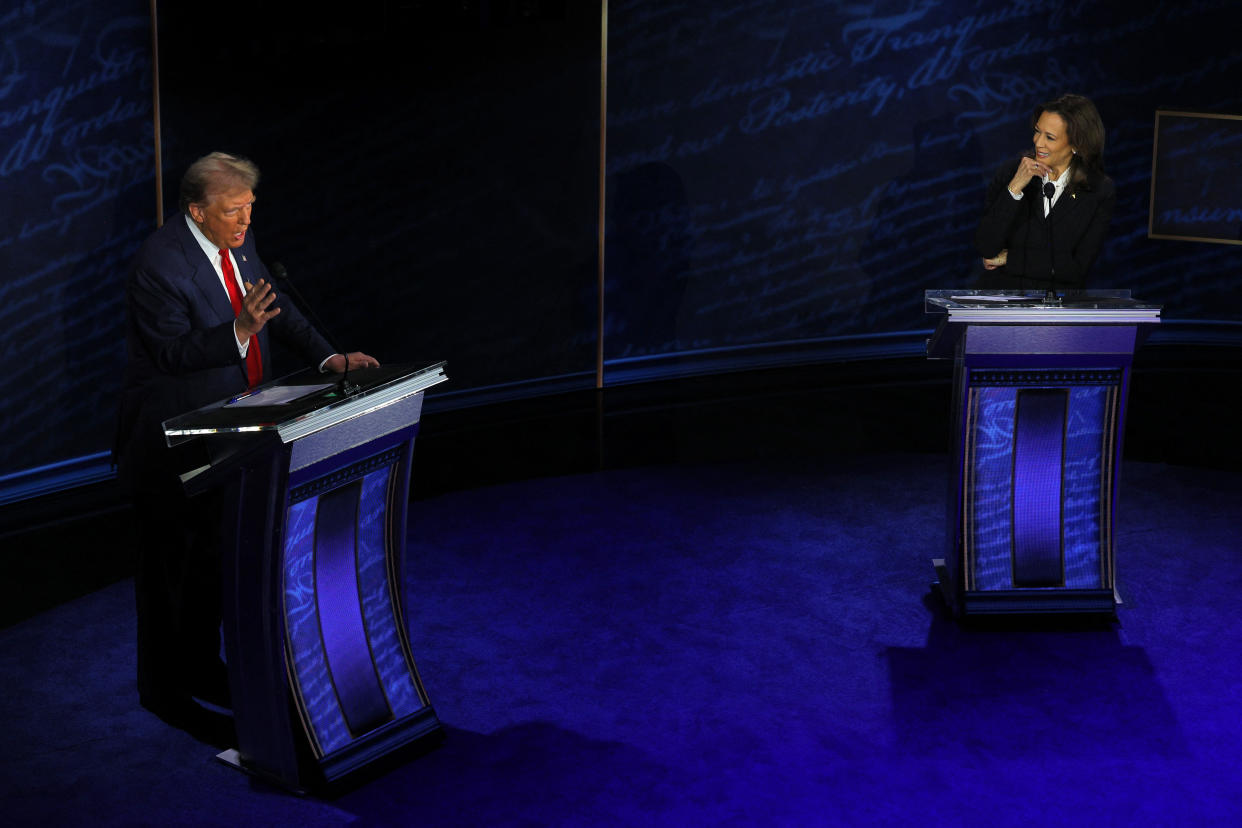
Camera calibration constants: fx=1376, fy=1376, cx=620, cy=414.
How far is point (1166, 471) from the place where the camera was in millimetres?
5844

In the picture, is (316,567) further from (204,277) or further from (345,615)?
(204,277)

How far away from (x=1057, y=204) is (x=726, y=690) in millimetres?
2091

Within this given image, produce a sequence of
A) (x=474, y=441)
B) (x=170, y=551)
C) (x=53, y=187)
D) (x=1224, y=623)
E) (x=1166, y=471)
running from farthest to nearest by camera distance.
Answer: (x=474, y=441) < (x=1166, y=471) < (x=53, y=187) < (x=1224, y=623) < (x=170, y=551)

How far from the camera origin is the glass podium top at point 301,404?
2.77 meters

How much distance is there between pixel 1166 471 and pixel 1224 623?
172 cm

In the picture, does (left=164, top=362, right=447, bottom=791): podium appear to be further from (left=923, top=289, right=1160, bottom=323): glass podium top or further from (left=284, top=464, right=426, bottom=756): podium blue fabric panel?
(left=923, top=289, right=1160, bottom=323): glass podium top

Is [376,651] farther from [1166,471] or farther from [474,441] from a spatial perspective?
[1166,471]

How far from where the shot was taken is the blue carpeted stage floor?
125 inches

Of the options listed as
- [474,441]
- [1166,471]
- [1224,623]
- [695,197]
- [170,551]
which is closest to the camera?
[170,551]

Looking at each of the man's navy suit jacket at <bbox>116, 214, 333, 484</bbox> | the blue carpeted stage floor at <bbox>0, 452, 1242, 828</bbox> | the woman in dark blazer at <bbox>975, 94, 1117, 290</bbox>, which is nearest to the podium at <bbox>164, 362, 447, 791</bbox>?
the blue carpeted stage floor at <bbox>0, 452, 1242, 828</bbox>

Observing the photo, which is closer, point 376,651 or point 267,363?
point 376,651

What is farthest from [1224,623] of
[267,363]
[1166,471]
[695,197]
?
[695,197]

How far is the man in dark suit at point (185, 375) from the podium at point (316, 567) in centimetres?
25

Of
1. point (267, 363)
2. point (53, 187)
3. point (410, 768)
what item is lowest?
point (410, 768)
